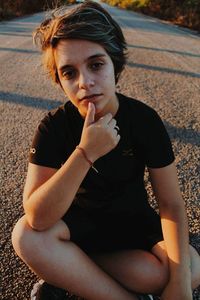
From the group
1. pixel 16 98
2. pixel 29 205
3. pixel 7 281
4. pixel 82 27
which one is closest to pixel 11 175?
pixel 7 281

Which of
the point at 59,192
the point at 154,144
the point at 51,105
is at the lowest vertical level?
the point at 51,105

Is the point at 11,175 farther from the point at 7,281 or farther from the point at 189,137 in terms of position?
the point at 189,137

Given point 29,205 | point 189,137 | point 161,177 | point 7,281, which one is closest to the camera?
point 29,205

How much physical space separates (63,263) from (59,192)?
1.02 feet

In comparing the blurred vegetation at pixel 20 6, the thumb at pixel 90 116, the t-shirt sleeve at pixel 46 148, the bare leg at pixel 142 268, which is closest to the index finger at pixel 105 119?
the thumb at pixel 90 116

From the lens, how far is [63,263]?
1.57 metres

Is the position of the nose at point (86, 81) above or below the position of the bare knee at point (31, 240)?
above

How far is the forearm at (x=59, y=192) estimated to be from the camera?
4.83 ft

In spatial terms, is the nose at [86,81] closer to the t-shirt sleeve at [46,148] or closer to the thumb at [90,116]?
the thumb at [90,116]

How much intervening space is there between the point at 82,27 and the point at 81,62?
0.14 m

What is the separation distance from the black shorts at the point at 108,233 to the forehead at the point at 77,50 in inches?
26.5

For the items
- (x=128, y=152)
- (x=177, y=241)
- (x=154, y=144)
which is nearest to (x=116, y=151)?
(x=128, y=152)

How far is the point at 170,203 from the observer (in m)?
1.69

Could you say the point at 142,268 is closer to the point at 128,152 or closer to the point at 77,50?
the point at 128,152
